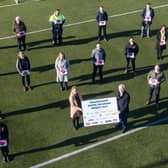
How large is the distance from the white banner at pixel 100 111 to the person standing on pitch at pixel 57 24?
7168mm

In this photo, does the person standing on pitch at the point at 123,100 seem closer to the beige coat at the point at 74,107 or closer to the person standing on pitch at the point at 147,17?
the beige coat at the point at 74,107

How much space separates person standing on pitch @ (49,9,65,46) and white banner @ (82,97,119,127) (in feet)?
23.5

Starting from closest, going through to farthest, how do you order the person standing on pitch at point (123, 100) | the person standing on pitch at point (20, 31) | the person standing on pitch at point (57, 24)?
the person standing on pitch at point (123, 100)
the person standing on pitch at point (20, 31)
the person standing on pitch at point (57, 24)

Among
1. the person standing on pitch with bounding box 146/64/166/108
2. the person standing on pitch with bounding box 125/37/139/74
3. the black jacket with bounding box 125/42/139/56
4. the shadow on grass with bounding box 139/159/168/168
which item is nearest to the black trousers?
the person standing on pitch with bounding box 125/37/139/74

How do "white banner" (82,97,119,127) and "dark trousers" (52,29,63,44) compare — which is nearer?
"white banner" (82,97,119,127)

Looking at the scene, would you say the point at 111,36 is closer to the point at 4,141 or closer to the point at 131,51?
the point at 131,51

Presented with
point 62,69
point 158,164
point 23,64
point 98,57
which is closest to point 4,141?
point 23,64

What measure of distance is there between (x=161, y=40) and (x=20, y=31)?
22.2 ft

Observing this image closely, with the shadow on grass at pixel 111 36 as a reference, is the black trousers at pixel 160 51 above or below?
below

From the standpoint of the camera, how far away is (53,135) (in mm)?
16062

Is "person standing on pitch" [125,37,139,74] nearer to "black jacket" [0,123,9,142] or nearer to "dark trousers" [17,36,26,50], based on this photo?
"dark trousers" [17,36,26,50]

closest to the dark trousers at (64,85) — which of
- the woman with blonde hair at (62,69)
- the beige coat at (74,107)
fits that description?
the woman with blonde hair at (62,69)

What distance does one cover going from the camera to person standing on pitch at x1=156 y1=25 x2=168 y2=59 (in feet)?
65.5

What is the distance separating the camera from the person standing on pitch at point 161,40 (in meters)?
20.0
